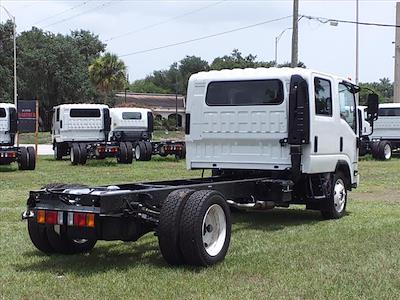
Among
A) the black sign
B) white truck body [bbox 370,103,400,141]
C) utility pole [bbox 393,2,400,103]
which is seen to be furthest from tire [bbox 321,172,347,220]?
utility pole [bbox 393,2,400,103]

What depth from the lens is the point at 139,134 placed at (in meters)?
29.7

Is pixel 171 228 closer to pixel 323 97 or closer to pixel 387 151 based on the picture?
pixel 323 97

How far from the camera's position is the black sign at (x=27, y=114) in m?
27.2

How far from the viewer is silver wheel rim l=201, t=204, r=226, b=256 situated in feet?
A: 23.7

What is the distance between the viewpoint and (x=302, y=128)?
971 centimetres

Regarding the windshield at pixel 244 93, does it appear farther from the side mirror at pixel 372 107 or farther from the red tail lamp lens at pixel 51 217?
the red tail lamp lens at pixel 51 217

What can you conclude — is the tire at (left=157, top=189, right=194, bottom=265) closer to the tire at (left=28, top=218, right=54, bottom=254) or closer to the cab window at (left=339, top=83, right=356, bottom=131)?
the tire at (left=28, top=218, right=54, bottom=254)

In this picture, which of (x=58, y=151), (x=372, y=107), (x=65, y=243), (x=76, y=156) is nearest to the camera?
(x=65, y=243)

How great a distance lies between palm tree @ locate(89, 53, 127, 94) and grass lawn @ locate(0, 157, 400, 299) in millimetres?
47084

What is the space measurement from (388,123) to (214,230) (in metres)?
25.2

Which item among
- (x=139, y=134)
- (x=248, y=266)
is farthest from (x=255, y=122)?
(x=139, y=134)

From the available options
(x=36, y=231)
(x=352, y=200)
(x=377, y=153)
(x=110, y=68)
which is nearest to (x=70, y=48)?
(x=110, y=68)

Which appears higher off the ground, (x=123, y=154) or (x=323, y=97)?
(x=323, y=97)

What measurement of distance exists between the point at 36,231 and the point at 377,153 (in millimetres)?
24365
